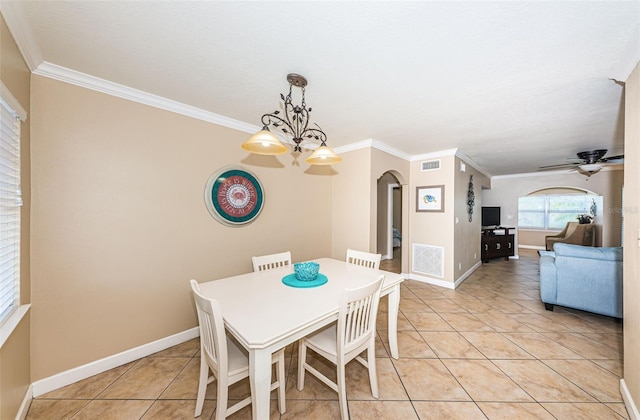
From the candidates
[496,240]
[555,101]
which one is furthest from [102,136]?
[496,240]

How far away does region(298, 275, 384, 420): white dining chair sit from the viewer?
138cm

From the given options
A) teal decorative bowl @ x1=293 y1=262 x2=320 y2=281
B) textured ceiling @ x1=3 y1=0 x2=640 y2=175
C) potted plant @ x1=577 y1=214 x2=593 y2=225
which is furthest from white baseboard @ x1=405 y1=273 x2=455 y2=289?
potted plant @ x1=577 y1=214 x2=593 y2=225

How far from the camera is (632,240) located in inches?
→ 56.8

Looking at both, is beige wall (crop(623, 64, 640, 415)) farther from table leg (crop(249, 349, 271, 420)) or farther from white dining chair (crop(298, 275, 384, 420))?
table leg (crop(249, 349, 271, 420))

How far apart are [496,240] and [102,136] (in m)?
7.57

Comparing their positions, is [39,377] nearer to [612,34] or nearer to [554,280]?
[612,34]

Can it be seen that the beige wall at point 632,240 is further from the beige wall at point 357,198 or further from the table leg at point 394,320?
the beige wall at point 357,198

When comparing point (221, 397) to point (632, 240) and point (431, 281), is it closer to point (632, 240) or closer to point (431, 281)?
point (632, 240)

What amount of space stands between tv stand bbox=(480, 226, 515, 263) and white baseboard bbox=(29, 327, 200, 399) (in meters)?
6.33

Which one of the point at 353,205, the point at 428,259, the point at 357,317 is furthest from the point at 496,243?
Result: the point at 357,317

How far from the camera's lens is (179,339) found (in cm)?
225

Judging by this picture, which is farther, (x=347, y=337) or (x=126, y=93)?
(x=126, y=93)

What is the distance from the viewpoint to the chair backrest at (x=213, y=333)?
1.17 m

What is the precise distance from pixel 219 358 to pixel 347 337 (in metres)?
0.76
